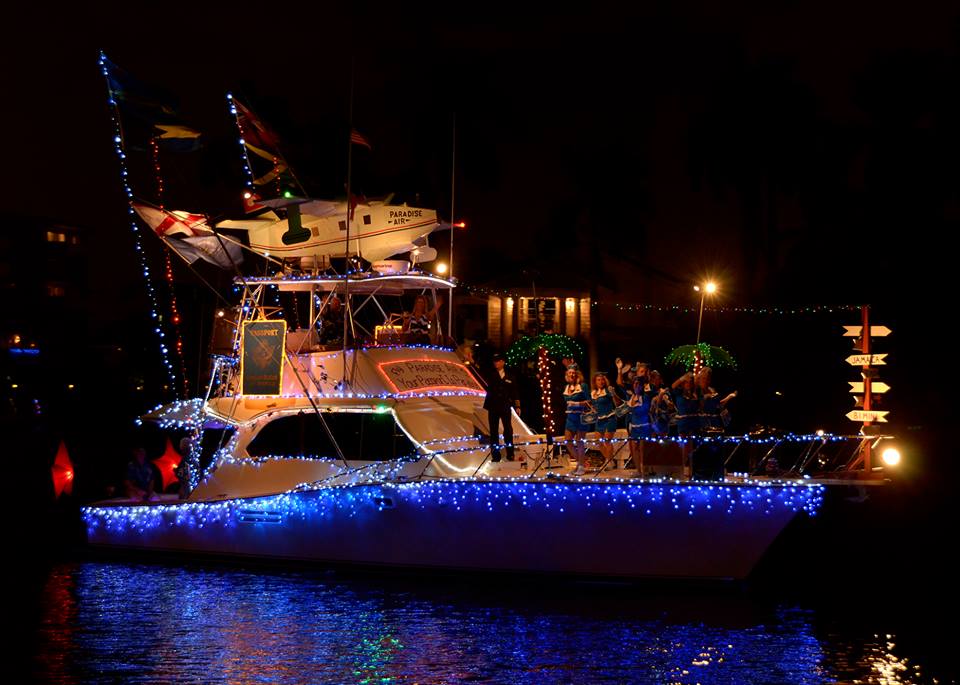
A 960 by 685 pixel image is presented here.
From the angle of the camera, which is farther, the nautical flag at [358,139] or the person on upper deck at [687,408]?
the nautical flag at [358,139]

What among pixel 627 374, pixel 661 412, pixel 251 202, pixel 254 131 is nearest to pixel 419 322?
pixel 251 202

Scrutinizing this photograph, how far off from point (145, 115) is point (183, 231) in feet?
5.95

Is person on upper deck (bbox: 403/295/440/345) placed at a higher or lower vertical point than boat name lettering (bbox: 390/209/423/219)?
lower

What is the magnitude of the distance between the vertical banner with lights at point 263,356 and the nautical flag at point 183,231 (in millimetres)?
1380

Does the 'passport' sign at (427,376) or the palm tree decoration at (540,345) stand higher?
the palm tree decoration at (540,345)

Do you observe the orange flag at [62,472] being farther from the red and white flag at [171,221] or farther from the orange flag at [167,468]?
the red and white flag at [171,221]

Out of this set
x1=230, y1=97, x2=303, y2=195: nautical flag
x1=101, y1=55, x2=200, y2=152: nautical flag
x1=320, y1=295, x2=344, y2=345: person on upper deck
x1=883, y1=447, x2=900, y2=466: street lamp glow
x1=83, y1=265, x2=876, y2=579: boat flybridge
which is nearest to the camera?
x1=883, y1=447, x2=900, y2=466: street lamp glow

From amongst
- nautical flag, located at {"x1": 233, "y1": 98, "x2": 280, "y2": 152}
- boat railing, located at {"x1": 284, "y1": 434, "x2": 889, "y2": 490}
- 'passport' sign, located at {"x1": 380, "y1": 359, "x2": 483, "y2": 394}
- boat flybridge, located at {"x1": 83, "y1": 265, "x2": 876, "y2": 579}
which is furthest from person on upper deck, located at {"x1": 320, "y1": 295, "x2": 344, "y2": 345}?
nautical flag, located at {"x1": 233, "y1": 98, "x2": 280, "y2": 152}

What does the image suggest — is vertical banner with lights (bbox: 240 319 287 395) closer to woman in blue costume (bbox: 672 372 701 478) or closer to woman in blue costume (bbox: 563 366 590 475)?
woman in blue costume (bbox: 563 366 590 475)

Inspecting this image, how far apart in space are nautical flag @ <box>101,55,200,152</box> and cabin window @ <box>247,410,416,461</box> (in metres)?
4.48

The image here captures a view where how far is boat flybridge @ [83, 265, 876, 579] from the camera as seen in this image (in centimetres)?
1354

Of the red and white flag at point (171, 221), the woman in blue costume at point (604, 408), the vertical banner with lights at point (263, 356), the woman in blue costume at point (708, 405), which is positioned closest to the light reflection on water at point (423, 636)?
the woman in blue costume at point (604, 408)

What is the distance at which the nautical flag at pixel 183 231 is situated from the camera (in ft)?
54.0

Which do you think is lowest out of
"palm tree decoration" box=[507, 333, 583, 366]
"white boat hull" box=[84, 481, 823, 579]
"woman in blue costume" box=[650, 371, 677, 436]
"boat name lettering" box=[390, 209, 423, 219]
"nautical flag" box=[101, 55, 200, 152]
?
"white boat hull" box=[84, 481, 823, 579]
